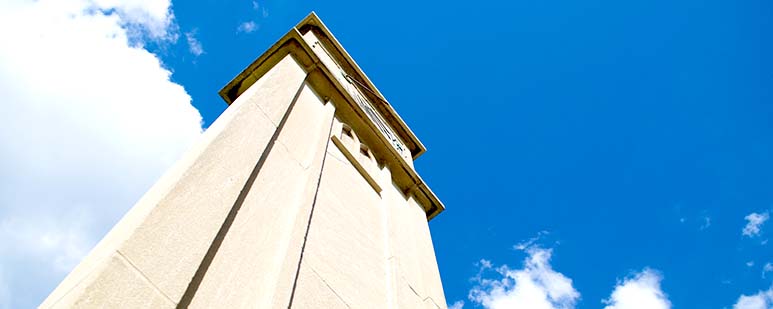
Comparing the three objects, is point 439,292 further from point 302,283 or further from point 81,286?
point 81,286

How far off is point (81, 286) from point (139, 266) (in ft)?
1.06

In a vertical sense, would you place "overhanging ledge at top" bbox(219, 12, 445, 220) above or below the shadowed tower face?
above

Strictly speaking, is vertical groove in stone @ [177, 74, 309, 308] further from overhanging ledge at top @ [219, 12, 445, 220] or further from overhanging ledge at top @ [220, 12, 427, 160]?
overhanging ledge at top @ [220, 12, 427, 160]

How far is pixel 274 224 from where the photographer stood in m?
4.27

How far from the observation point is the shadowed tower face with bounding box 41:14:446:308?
291cm

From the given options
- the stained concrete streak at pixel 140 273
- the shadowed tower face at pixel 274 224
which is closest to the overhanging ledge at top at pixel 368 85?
the shadowed tower face at pixel 274 224

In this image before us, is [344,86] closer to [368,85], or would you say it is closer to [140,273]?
[368,85]

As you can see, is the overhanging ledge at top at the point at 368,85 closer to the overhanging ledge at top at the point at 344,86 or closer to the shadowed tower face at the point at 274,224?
the overhanging ledge at top at the point at 344,86

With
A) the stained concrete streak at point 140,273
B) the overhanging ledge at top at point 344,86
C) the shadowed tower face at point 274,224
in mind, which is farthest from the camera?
the overhanging ledge at top at point 344,86

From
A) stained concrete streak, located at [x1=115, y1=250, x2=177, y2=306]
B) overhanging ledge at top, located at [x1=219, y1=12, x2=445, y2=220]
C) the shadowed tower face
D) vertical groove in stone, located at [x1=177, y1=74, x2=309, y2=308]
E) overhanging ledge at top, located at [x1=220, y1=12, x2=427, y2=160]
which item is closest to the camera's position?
stained concrete streak, located at [x1=115, y1=250, x2=177, y2=306]

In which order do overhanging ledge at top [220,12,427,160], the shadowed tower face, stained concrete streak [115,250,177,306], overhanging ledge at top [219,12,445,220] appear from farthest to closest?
overhanging ledge at top [220,12,427,160], overhanging ledge at top [219,12,445,220], the shadowed tower face, stained concrete streak [115,250,177,306]

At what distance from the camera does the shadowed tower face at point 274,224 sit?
291 centimetres

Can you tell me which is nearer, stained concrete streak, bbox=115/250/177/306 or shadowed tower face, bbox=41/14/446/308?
stained concrete streak, bbox=115/250/177/306

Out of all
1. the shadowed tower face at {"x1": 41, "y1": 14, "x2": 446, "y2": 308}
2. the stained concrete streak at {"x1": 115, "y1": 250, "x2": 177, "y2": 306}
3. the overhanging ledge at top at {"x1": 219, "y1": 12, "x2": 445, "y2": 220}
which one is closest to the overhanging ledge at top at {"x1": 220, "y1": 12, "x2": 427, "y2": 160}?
the overhanging ledge at top at {"x1": 219, "y1": 12, "x2": 445, "y2": 220}
